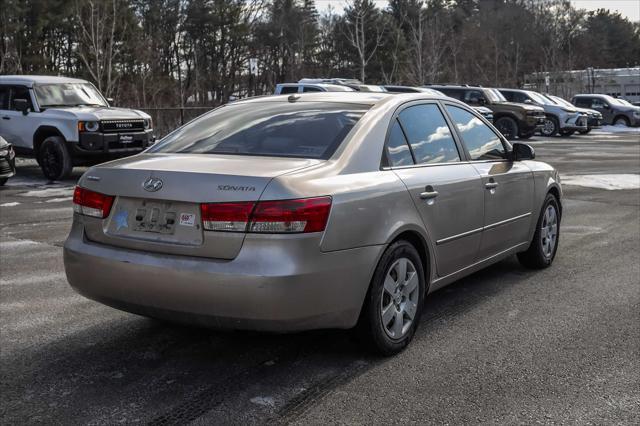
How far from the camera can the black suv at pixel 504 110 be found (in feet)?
89.8

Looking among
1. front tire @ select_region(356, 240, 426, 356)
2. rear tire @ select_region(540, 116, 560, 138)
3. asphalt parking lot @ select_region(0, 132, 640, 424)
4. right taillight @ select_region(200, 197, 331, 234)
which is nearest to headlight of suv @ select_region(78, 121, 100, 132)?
asphalt parking lot @ select_region(0, 132, 640, 424)

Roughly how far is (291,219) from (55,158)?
11.7m

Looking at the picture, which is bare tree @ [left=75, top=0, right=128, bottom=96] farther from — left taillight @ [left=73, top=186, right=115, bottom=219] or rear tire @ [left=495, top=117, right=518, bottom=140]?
left taillight @ [left=73, top=186, right=115, bottom=219]

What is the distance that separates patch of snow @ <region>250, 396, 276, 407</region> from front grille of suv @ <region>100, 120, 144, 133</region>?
11.1 m

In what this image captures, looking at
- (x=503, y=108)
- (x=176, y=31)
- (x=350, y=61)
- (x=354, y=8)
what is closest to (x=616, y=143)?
(x=503, y=108)

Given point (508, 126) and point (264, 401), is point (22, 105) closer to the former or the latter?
point (264, 401)

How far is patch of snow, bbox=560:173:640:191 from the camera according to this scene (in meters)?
13.6

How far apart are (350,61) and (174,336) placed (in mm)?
59945

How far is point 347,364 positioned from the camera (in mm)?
4215

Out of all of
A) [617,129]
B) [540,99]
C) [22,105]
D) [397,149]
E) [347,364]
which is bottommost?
[347,364]

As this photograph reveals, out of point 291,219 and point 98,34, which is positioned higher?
point 98,34

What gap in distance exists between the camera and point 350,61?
6300 centimetres

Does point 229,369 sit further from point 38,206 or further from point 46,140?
point 46,140

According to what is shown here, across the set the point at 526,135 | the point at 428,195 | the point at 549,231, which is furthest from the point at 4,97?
the point at 526,135
